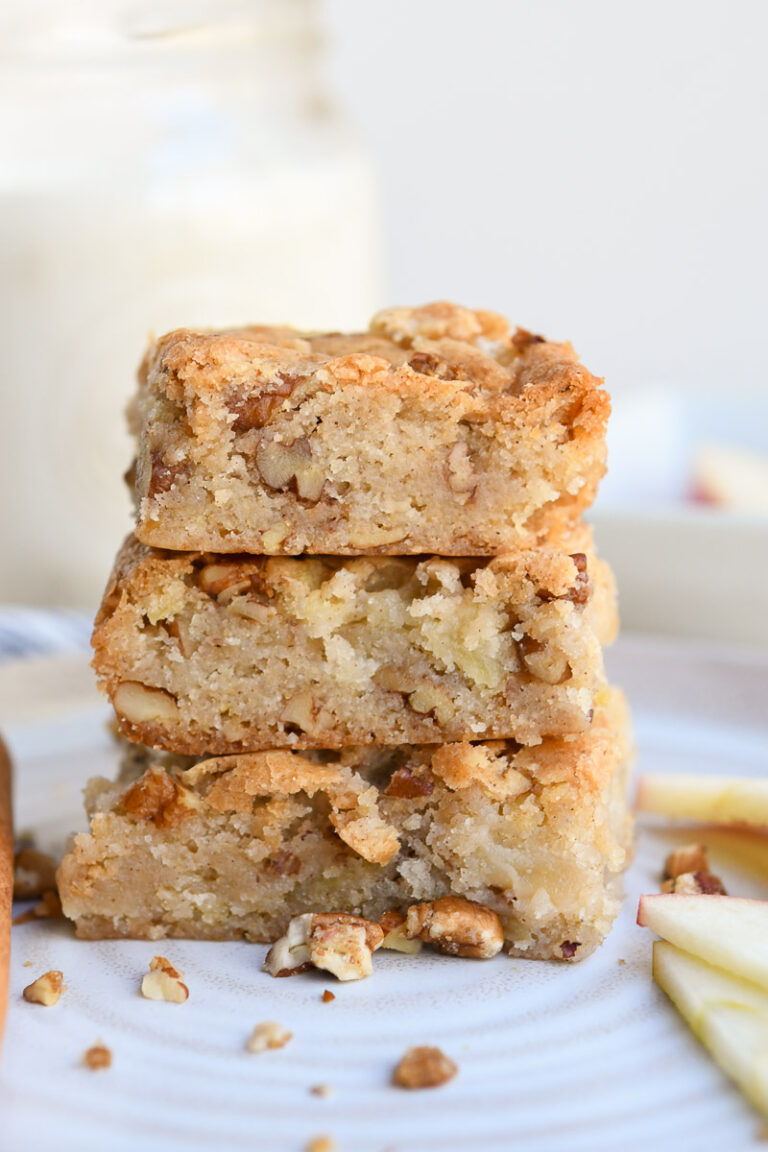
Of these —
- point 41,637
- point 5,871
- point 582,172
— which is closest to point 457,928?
point 5,871

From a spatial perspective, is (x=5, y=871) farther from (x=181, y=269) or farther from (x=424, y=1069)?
(x=181, y=269)

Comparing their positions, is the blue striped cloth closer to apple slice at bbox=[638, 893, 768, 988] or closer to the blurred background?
the blurred background

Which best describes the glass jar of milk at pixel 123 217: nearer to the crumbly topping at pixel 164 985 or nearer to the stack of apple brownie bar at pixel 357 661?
the stack of apple brownie bar at pixel 357 661

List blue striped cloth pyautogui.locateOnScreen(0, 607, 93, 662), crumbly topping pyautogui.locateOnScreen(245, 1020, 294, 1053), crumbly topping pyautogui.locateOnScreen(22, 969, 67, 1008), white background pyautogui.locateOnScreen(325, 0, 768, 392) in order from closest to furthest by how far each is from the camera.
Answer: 1. crumbly topping pyautogui.locateOnScreen(245, 1020, 294, 1053)
2. crumbly topping pyautogui.locateOnScreen(22, 969, 67, 1008)
3. blue striped cloth pyautogui.locateOnScreen(0, 607, 93, 662)
4. white background pyautogui.locateOnScreen(325, 0, 768, 392)

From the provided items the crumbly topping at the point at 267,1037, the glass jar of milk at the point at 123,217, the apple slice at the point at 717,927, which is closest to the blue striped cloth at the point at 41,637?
the glass jar of milk at the point at 123,217

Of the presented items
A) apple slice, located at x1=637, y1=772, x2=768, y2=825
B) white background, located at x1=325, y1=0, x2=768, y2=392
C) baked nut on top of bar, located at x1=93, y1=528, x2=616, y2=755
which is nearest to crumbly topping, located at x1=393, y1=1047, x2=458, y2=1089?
baked nut on top of bar, located at x1=93, y1=528, x2=616, y2=755

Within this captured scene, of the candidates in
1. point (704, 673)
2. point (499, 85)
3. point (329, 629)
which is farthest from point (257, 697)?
point (499, 85)

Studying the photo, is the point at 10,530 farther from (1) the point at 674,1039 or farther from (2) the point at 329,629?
(1) the point at 674,1039
